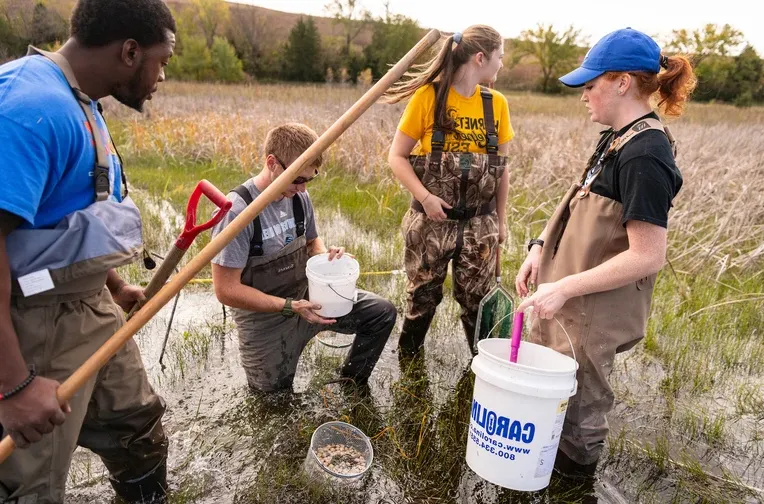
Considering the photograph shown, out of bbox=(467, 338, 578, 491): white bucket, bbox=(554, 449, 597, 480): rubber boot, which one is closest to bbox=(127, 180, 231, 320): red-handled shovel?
bbox=(467, 338, 578, 491): white bucket

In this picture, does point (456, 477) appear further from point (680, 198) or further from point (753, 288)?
point (680, 198)

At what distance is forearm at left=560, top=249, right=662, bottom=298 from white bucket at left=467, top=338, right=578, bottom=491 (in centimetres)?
36

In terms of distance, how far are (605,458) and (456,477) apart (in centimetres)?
96

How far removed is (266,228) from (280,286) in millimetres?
438

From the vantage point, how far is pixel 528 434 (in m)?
2.23

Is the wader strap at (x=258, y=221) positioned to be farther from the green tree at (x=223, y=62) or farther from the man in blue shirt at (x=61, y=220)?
the green tree at (x=223, y=62)

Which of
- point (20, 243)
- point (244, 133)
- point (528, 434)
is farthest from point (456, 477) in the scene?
point (244, 133)

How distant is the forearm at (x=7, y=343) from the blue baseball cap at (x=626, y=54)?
243 centimetres

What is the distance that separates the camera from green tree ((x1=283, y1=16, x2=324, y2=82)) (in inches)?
1810

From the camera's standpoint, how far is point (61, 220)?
1794 millimetres

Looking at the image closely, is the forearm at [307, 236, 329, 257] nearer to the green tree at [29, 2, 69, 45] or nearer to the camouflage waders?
the camouflage waders

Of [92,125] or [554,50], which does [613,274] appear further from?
[554,50]

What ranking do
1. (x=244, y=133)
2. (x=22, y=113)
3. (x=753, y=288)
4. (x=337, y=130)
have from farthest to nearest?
(x=244, y=133) → (x=753, y=288) → (x=337, y=130) → (x=22, y=113)

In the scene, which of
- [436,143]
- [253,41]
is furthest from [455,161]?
[253,41]
